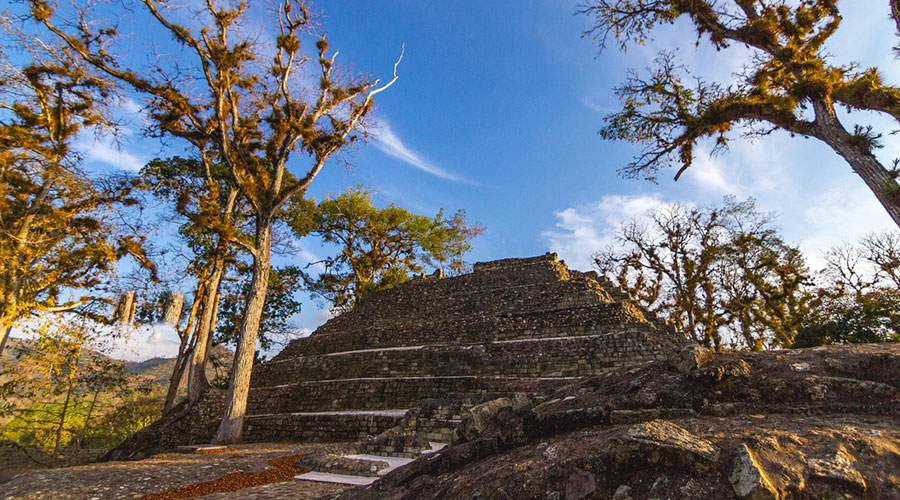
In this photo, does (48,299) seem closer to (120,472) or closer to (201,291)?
(201,291)

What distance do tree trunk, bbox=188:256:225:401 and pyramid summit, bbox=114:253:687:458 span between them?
1.15m

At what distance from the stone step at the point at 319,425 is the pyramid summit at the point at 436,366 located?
0.03 metres

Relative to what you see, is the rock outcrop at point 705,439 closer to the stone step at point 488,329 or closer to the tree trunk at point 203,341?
the stone step at point 488,329

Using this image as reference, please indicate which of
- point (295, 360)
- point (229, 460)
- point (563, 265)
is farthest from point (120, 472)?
point (563, 265)

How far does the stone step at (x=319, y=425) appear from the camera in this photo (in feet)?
34.6

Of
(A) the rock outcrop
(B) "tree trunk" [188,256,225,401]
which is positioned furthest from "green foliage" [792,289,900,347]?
(B) "tree trunk" [188,256,225,401]

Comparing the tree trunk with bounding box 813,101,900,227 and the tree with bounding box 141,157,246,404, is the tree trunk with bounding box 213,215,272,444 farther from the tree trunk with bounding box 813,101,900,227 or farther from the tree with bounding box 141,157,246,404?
the tree trunk with bounding box 813,101,900,227

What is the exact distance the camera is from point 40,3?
9852 millimetres

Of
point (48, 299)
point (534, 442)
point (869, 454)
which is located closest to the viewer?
point (869, 454)

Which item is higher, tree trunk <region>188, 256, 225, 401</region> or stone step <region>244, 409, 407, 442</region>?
tree trunk <region>188, 256, 225, 401</region>

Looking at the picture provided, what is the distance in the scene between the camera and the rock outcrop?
146 cm

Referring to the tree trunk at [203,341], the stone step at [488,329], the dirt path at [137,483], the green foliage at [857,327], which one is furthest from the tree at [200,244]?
the green foliage at [857,327]

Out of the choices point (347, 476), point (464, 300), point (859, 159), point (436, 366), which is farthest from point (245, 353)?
point (859, 159)

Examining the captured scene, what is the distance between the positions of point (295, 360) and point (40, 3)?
13.5m
